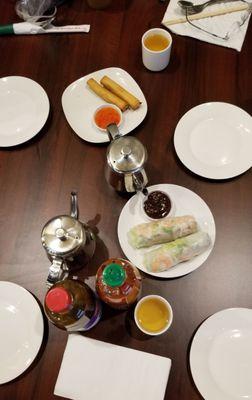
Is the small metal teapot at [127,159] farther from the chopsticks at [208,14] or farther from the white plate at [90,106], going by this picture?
the chopsticks at [208,14]

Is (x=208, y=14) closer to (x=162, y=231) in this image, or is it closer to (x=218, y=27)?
(x=218, y=27)

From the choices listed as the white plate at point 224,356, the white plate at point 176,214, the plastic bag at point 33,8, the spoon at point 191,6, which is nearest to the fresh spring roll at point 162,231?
the white plate at point 176,214

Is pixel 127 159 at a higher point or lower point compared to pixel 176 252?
higher

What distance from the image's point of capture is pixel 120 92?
4.37 feet

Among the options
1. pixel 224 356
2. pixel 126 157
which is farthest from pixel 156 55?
pixel 224 356

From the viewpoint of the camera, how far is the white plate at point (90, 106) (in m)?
1.30

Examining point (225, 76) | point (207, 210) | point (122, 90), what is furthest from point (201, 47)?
point (207, 210)

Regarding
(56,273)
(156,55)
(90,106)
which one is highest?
(156,55)

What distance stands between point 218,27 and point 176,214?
0.78 m

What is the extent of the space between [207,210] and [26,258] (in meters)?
0.57

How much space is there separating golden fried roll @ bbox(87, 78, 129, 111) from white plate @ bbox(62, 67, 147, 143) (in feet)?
0.07

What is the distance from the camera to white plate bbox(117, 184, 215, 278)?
1094mm

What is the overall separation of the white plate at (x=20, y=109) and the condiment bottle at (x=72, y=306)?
0.60 metres

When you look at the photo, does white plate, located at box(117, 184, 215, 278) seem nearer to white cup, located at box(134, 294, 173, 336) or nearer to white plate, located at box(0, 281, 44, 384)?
white cup, located at box(134, 294, 173, 336)
